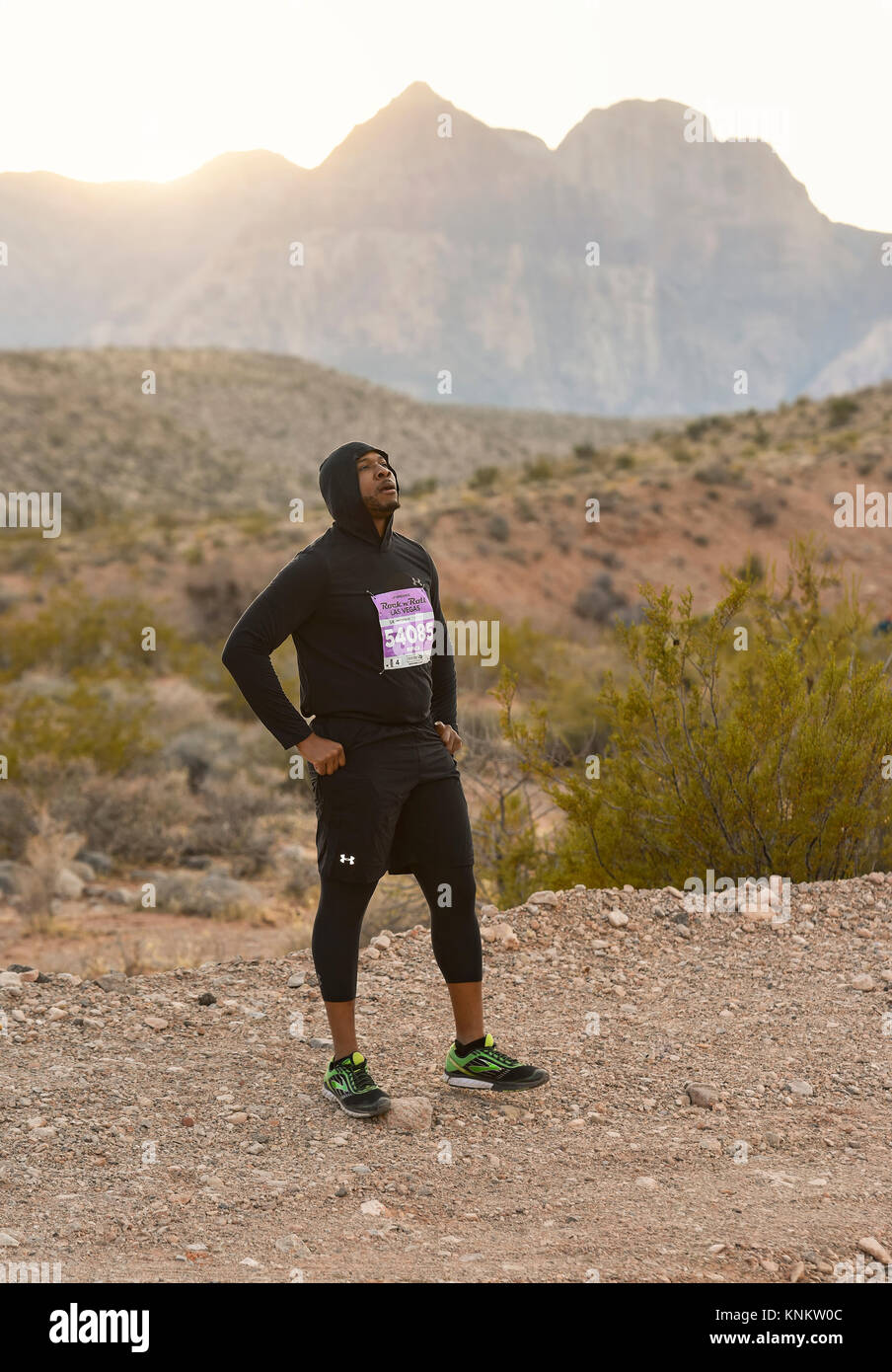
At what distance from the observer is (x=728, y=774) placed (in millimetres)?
6000

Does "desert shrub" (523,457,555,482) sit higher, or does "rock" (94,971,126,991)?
"desert shrub" (523,457,555,482)

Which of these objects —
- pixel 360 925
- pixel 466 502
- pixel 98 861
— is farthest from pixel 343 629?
pixel 466 502

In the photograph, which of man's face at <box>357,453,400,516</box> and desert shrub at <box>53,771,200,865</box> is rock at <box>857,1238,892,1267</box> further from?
desert shrub at <box>53,771,200,865</box>

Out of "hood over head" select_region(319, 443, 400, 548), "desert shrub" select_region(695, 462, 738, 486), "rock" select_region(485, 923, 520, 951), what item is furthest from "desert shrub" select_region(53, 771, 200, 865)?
"desert shrub" select_region(695, 462, 738, 486)

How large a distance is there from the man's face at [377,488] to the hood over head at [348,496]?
0.05 feet

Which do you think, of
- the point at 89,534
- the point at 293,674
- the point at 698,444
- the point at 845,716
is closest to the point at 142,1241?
the point at 845,716

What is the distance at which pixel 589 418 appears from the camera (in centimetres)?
8231

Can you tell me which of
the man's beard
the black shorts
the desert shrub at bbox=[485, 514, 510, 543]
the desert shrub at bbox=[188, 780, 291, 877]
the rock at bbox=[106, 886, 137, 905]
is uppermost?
the desert shrub at bbox=[485, 514, 510, 543]

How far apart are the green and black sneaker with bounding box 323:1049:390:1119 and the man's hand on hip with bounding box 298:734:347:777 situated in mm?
983

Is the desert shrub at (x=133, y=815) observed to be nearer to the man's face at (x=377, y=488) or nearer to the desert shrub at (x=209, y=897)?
the desert shrub at (x=209, y=897)

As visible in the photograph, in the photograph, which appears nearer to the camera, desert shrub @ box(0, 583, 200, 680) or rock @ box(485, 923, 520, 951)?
rock @ box(485, 923, 520, 951)

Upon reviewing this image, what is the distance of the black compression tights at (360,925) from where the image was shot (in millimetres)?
4016

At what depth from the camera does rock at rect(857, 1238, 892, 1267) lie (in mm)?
3072

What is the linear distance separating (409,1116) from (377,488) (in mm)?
2004
